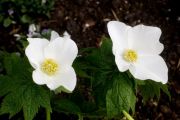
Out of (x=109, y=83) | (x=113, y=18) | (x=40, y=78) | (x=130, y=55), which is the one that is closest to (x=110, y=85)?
(x=109, y=83)

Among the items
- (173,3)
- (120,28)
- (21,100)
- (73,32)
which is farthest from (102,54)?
(173,3)

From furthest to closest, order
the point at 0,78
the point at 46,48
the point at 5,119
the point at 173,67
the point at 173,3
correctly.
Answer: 1. the point at 173,3
2. the point at 173,67
3. the point at 5,119
4. the point at 0,78
5. the point at 46,48

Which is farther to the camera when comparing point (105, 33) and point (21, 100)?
point (105, 33)

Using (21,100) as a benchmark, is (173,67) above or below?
below

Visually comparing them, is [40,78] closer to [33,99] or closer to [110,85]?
[33,99]

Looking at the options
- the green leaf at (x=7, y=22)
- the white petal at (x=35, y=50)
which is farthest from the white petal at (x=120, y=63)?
the green leaf at (x=7, y=22)

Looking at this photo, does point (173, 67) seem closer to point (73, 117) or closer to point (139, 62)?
point (73, 117)

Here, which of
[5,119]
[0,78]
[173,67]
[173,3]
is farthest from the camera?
[173,3]
